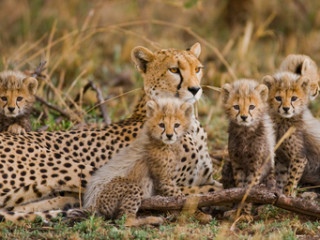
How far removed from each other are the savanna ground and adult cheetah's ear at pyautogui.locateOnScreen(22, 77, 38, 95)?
0.66 metres

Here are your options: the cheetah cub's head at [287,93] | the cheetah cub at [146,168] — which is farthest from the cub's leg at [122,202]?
the cheetah cub's head at [287,93]

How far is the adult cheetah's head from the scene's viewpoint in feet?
15.4

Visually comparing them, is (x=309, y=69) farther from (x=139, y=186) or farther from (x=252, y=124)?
(x=139, y=186)

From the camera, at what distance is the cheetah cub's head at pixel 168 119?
418 cm

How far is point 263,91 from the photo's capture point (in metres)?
4.29

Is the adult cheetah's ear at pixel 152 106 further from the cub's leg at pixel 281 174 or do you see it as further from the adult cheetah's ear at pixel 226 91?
the cub's leg at pixel 281 174

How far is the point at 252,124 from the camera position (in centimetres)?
432

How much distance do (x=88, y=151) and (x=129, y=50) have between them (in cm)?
513

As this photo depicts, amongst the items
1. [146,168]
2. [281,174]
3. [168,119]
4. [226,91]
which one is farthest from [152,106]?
[281,174]

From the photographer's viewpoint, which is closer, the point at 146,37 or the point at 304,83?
the point at 304,83

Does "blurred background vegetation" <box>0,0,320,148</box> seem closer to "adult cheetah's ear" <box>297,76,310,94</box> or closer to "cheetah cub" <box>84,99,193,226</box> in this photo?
"adult cheetah's ear" <box>297,76,310,94</box>

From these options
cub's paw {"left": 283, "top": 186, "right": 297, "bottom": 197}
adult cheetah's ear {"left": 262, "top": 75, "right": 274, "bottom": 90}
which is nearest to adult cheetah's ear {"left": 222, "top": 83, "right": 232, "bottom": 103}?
adult cheetah's ear {"left": 262, "top": 75, "right": 274, "bottom": 90}

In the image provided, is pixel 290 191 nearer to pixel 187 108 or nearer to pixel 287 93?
pixel 287 93

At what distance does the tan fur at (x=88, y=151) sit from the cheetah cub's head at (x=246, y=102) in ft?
1.38
